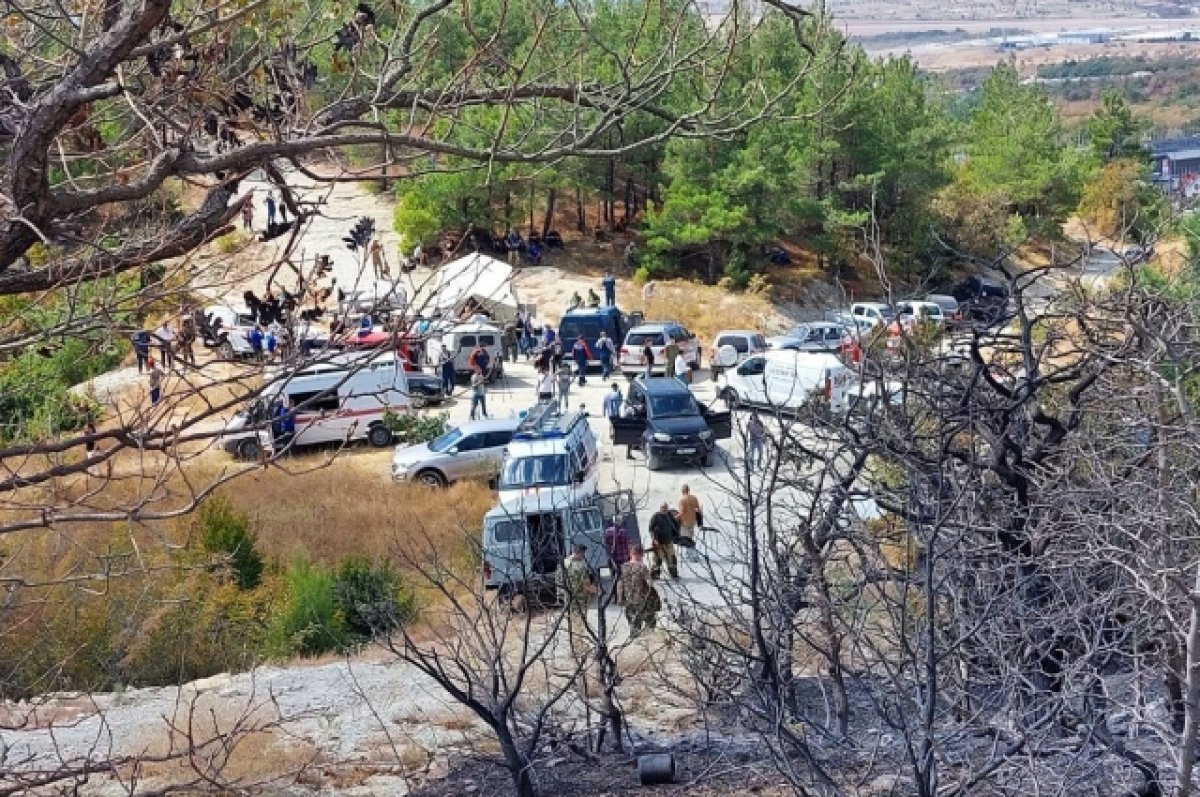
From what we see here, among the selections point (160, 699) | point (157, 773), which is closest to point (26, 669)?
point (160, 699)

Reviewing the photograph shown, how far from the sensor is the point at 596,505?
16.0 m

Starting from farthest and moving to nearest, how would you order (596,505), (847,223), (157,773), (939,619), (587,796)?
→ (847,223) < (596,505) < (157,773) < (587,796) < (939,619)

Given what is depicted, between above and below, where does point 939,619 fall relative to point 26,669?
above

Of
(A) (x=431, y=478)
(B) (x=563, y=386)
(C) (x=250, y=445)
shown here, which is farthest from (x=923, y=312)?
(B) (x=563, y=386)

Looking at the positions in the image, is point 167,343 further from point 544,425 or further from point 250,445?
point 544,425

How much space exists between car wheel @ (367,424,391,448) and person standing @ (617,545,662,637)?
586 inches

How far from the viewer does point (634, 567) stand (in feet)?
47.3

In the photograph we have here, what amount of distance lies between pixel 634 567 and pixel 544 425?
9105 millimetres

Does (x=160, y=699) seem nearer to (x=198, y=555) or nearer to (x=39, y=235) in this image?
(x=198, y=555)

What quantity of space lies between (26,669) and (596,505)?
19.9 feet

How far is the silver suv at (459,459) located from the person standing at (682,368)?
8.04m

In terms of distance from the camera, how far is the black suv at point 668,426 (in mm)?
25578

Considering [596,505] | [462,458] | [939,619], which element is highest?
[939,619]

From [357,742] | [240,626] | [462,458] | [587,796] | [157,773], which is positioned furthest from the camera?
[462,458]
